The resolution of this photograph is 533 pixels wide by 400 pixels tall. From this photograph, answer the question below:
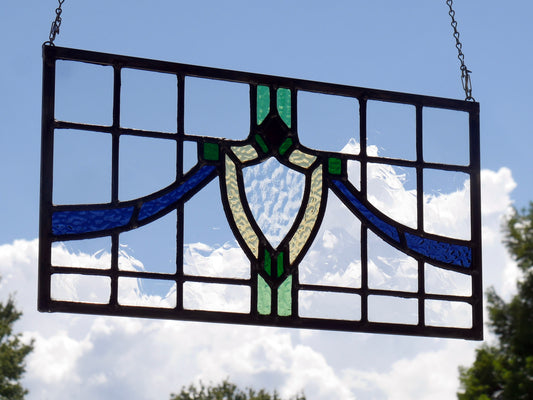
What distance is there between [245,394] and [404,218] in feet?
92.8

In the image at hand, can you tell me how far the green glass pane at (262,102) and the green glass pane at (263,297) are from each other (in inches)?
42.3

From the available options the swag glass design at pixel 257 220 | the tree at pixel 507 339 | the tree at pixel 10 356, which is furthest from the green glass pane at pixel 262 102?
the tree at pixel 10 356

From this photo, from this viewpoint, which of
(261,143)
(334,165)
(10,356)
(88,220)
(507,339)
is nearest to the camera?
(88,220)

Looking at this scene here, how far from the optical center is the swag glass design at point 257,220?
23.3 feet

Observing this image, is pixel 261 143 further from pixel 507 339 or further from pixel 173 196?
pixel 507 339

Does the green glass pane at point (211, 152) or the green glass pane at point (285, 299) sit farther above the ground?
the green glass pane at point (211, 152)

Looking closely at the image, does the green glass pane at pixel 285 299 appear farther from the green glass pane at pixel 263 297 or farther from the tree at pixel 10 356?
the tree at pixel 10 356

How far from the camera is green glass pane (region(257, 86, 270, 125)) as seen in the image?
762cm

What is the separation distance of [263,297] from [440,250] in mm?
1341

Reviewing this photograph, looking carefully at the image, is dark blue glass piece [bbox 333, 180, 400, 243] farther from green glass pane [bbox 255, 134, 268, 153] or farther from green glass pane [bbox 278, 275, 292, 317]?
green glass pane [bbox 278, 275, 292, 317]

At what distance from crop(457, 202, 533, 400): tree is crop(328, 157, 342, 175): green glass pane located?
8794 millimetres

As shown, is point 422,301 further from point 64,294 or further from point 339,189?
point 64,294

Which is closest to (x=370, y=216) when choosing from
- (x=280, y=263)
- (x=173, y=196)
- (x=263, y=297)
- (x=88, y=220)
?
(x=280, y=263)

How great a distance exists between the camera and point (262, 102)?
25.0ft
